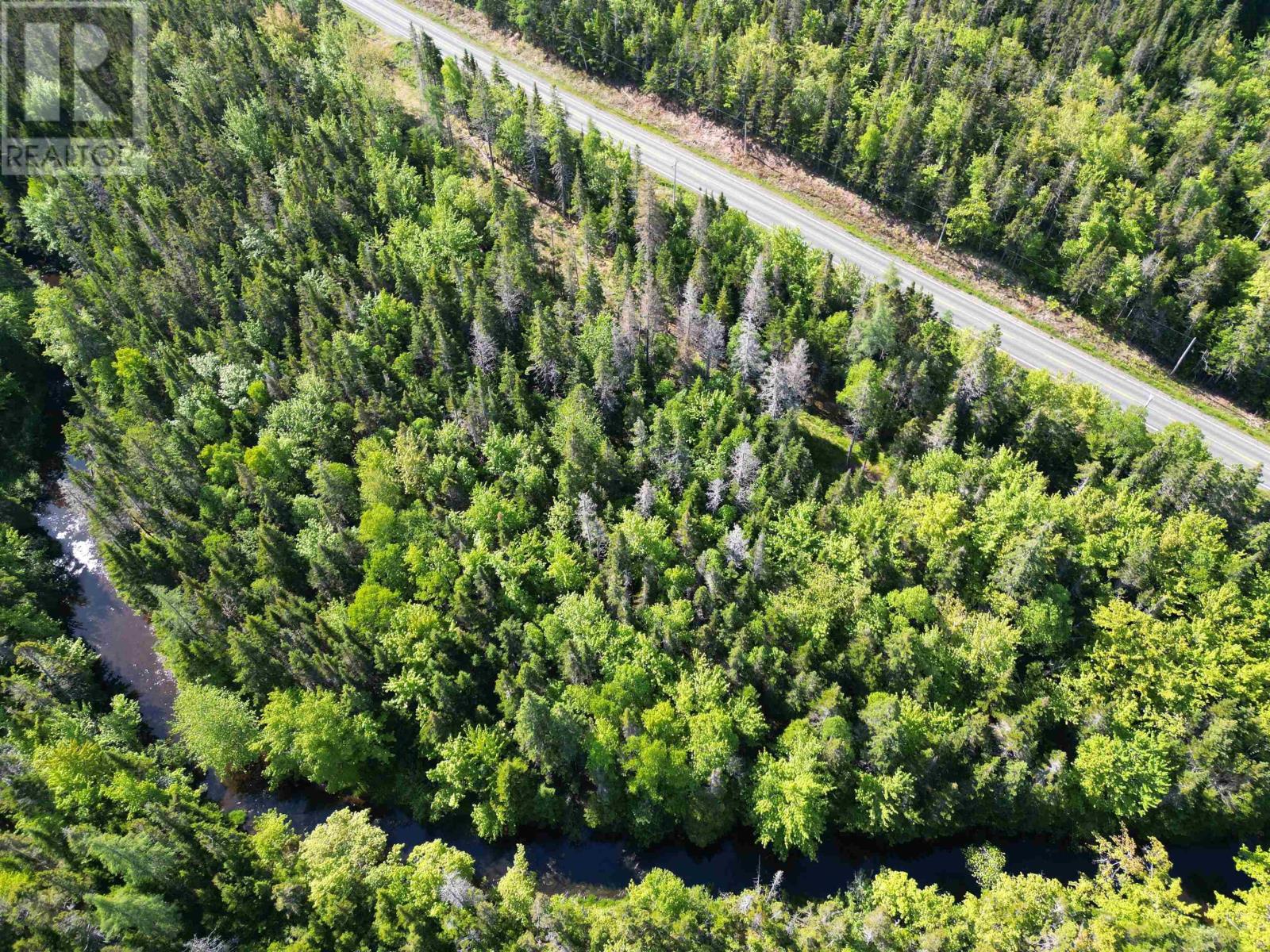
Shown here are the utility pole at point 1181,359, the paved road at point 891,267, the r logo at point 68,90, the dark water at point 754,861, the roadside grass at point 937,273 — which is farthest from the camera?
the r logo at point 68,90

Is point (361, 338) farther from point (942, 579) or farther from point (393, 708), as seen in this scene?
point (942, 579)

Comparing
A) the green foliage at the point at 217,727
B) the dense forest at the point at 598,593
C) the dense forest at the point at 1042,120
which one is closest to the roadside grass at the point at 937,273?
the dense forest at the point at 1042,120

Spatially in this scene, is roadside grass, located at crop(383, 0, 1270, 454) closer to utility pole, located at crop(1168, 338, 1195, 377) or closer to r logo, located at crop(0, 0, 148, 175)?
utility pole, located at crop(1168, 338, 1195, 377)

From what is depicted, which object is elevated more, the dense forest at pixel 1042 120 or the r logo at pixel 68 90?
the dense forest at pixel 1042 120

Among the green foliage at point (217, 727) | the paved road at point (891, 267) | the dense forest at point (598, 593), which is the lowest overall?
the green foliage at point (217, 727)

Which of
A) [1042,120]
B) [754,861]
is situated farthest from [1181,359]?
[754,861]

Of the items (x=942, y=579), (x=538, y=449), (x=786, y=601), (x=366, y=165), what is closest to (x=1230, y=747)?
(x=942, y=579)

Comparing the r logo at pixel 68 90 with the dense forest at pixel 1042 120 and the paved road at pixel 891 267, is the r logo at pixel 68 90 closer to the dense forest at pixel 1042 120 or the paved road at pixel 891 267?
the paved road at pixel 891 267
